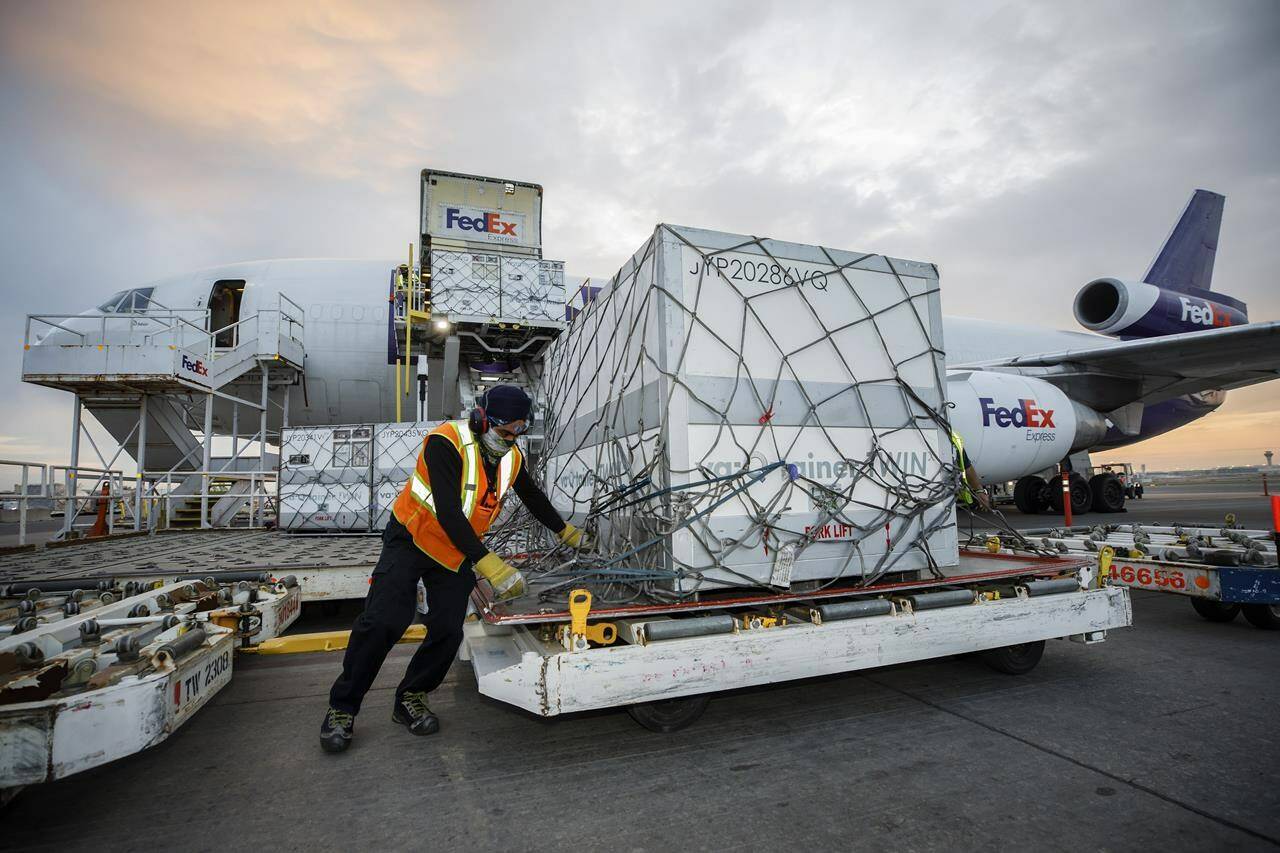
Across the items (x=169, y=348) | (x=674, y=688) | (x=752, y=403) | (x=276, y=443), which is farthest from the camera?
(x=276, y=443)

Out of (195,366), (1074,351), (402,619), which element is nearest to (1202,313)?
(1074,351)

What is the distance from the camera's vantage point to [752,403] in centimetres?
318

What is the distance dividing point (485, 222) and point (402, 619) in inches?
472

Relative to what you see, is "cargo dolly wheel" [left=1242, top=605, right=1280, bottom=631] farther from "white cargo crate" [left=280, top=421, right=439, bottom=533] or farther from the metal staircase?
the metal staircase

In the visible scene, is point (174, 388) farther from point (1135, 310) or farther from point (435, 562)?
point (1135, 310)

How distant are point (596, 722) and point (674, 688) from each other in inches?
32.1

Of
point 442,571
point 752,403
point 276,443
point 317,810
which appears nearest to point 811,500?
point 752,403

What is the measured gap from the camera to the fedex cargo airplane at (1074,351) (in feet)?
36.9

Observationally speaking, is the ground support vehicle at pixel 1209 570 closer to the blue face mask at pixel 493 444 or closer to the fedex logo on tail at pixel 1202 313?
the blue face mask at pixel 493 444

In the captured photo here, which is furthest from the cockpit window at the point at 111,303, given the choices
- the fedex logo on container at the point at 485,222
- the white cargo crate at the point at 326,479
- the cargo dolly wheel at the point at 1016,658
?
the cargo dolly wheel at the point at 1016,658

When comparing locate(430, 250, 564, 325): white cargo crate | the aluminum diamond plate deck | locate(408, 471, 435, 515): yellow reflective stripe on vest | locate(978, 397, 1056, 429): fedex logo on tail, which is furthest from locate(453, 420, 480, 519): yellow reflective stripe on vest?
locate(430, 250, 564, 325): white cargo crate

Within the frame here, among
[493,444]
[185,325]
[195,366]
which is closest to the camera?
[493,444]

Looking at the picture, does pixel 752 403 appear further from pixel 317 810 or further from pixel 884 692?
pixel 317 810

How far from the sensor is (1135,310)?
14.1m
